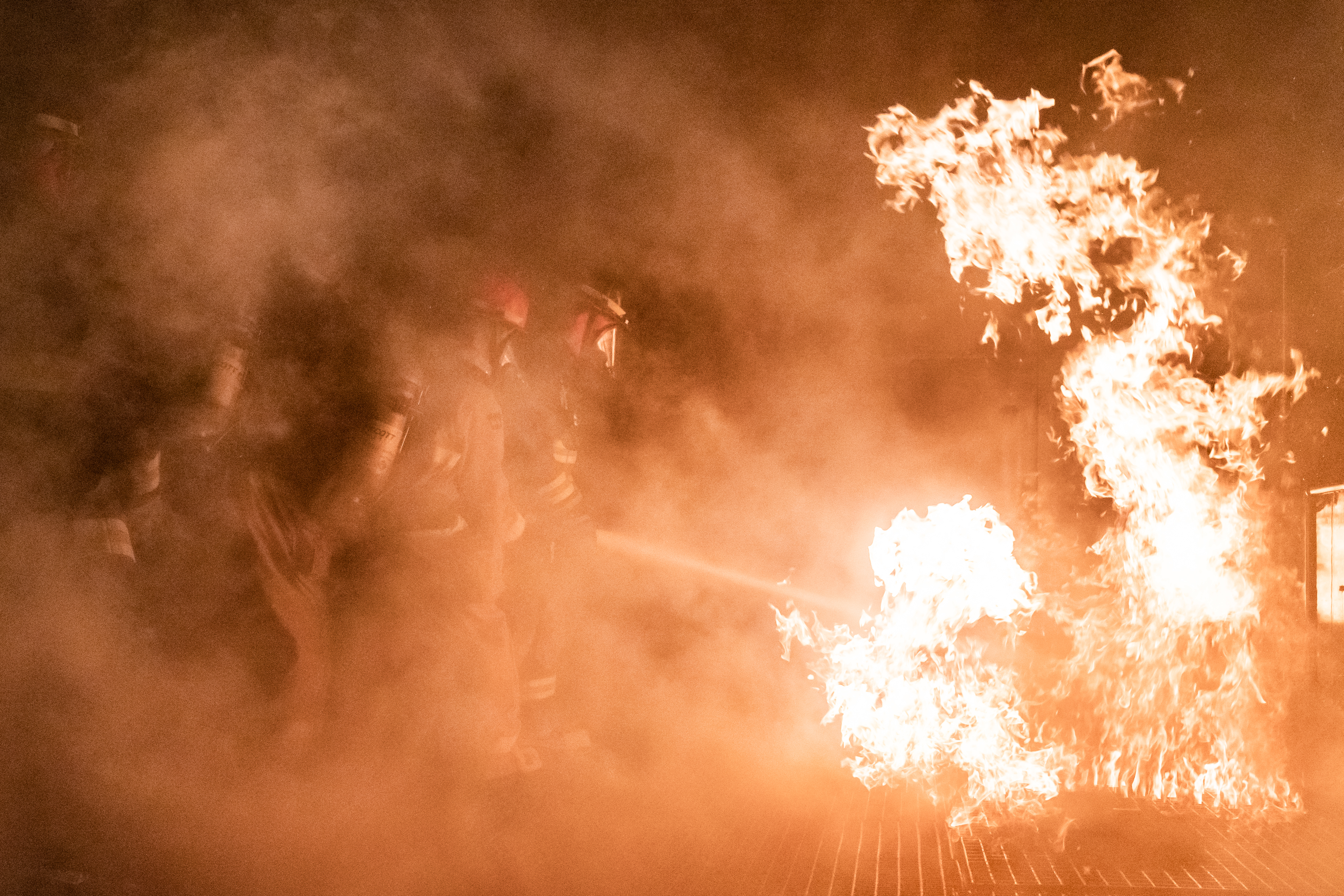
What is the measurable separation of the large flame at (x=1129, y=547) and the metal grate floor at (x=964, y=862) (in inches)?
18.4

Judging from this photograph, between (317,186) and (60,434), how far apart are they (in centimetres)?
117

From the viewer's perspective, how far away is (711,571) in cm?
530

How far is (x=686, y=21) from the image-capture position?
3.35 m

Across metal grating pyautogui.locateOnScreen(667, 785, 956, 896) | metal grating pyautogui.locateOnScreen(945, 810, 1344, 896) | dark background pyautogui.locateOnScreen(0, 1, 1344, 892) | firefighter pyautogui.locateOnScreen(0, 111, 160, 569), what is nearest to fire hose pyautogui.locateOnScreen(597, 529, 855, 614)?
dark background pyautogui.locateOnScreen(0, 1, 1344, 892)

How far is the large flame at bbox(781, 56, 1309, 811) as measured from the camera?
4145 mm

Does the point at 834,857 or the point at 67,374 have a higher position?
the point at 67,374

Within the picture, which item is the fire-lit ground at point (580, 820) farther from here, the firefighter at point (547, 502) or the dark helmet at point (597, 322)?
the dark helmet at point (597, 322)

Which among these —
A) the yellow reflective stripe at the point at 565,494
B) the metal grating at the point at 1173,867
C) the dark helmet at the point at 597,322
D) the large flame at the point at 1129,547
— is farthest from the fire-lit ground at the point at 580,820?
the dark helmet at the point at 597,322

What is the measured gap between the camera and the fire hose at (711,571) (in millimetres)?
4750

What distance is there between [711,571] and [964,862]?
253 cm

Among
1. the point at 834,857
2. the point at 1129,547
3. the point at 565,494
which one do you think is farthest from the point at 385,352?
the point at 1129,547

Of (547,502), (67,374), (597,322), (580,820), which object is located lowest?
(580,820)

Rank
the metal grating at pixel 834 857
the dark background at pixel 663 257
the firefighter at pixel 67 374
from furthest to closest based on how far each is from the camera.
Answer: the metal grating at pixel 834 857 → the dark background at pixel 663 257 → the firefighter at pixel 67 374

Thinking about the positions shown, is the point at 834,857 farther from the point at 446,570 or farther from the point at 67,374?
the point at 67,374
